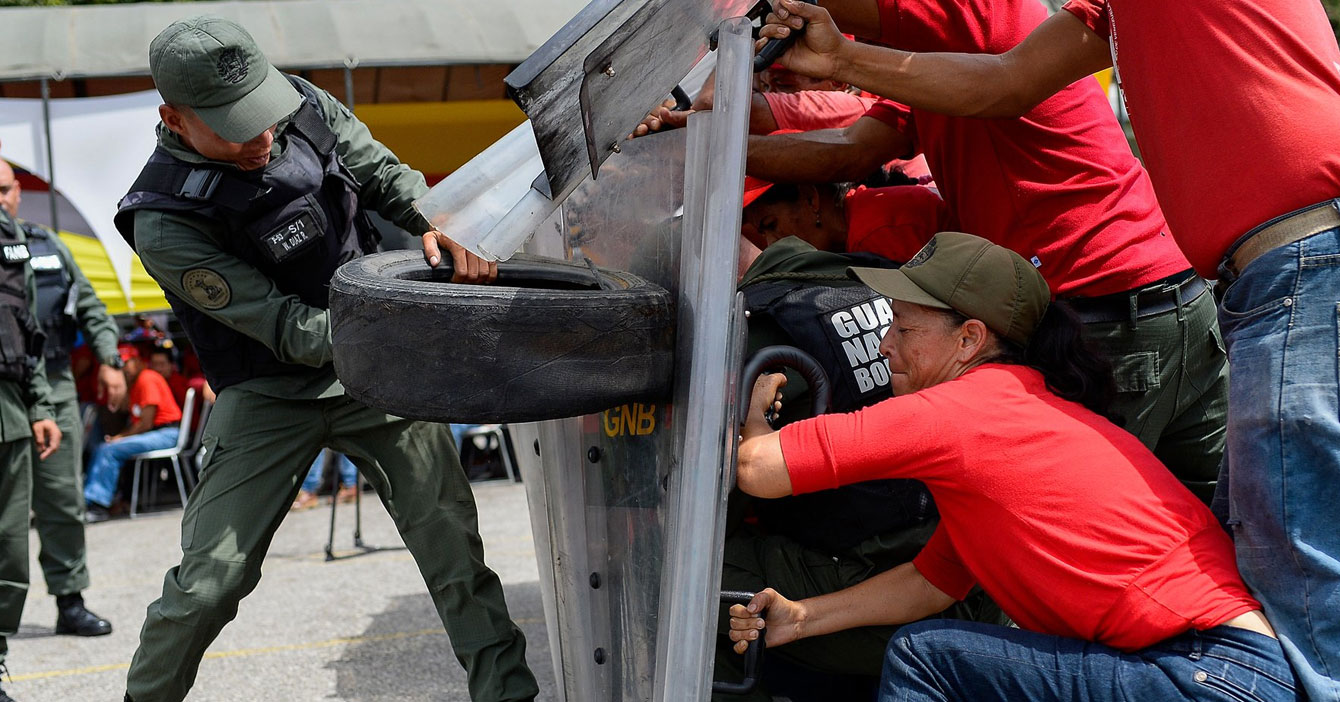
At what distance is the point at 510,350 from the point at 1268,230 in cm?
124

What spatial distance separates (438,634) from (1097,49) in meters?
3.62

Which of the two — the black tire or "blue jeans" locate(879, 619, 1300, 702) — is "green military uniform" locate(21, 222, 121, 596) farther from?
"blue jeans" locate(879, 619, 1300, 702)

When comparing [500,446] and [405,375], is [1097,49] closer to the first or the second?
[405,375]

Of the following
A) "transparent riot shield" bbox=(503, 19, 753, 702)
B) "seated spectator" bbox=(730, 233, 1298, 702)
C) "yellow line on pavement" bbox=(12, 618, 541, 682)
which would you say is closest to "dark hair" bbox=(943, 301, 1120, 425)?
"seated spectator" bbox=(730, 233, 1298, 702)

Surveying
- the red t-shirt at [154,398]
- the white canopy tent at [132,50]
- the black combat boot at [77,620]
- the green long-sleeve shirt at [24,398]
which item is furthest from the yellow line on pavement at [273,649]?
the white canopy tent at [132,50]

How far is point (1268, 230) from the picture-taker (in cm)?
200

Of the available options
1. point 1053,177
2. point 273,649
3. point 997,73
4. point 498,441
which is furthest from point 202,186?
point 498,441

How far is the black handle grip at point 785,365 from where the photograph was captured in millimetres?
2197

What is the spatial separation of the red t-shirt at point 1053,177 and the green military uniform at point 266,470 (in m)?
1.62

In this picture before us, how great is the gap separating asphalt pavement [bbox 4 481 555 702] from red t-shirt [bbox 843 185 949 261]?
75.6 inches

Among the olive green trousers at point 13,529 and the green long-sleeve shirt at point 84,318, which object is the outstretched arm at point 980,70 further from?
the green long-sleeve shirt at point 84,318

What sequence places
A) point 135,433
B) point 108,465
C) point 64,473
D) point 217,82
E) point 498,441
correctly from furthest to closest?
1. point 498,441
2. point 135,433
3. point 108,465
4. point 64,473
5. point 217,82

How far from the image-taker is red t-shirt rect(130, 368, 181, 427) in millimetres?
9352

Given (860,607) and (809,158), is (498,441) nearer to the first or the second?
(809,158)
